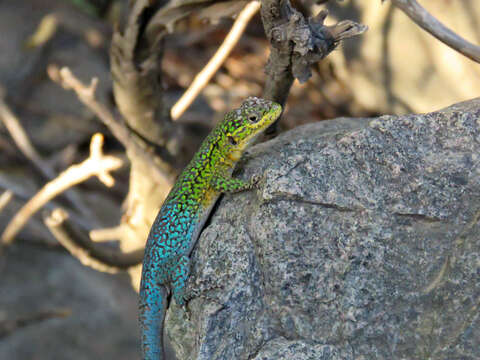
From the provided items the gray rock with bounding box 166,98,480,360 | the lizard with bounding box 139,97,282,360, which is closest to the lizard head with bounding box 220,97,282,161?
the lizard with bounding box 139,97,282,360

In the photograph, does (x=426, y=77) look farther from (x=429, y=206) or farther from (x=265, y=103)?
(x=429, y=206)

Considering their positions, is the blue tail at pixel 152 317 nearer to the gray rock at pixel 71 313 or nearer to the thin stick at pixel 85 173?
the thin stick at pixel 85 173

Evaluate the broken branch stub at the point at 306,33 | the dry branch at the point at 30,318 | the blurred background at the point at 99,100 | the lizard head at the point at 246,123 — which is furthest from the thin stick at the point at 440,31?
the dry branch at the point at 30,318

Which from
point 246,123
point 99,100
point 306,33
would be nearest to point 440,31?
point 306,33

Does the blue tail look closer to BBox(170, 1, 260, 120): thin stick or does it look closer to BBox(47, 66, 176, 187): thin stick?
BBox(47, 66, 176, 187): thin stick

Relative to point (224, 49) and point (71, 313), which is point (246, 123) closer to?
point (224, 49)

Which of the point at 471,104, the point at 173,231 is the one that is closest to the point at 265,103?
the point at 173,231
